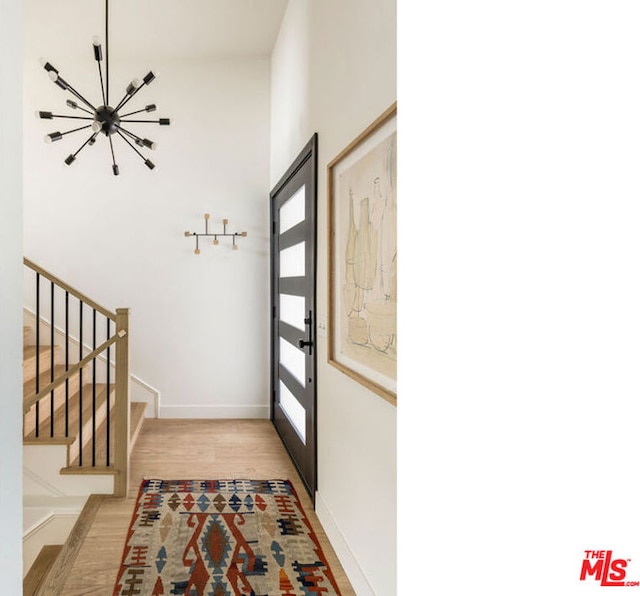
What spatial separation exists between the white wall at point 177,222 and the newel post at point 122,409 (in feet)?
5.56

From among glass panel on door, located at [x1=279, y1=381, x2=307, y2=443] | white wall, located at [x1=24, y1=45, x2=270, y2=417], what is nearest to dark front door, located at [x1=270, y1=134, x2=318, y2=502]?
glass panel on door, located at [x1=279, y1=381, x2=307, y2=443]

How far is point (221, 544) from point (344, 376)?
3.02ft

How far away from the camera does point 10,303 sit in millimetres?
618

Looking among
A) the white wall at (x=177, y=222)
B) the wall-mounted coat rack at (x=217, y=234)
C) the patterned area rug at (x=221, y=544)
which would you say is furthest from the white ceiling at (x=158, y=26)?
the patterned area rug at (x=221, y=544)

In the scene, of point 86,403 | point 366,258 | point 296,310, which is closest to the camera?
point 366,258

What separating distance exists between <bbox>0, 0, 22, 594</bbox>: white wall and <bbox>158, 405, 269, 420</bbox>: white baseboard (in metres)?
4.22

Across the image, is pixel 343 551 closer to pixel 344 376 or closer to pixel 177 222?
pixel 344 376

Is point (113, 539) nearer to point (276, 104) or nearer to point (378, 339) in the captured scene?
point (378, 339)

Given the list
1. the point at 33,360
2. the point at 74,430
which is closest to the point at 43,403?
the point at 74,430

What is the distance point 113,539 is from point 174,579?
1.68ft

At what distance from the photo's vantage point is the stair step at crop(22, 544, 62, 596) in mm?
2597

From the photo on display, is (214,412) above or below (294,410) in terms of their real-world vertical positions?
below
